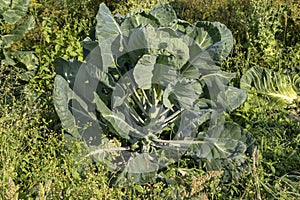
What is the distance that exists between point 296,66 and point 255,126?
4.50 feet

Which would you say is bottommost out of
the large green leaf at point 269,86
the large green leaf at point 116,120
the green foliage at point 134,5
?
the large green leaf at point 269,86

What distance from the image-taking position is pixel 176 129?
4.41 meters

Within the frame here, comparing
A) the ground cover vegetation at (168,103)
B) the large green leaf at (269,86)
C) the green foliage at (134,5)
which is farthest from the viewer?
the green foliage at (134,5)

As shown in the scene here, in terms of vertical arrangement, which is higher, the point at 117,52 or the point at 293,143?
the point at 117,52

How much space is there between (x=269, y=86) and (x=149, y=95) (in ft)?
5.86

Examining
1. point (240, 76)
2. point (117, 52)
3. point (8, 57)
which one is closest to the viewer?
point (117, 52)

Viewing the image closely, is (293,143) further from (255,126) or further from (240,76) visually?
(240,76)

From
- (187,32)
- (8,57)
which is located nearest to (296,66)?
(187,32)

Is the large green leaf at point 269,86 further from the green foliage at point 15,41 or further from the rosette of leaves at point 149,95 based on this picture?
the green foliage at point 15,41

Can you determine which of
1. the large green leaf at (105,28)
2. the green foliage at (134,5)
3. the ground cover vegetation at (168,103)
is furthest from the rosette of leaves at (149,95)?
the green foliage at (134,5)

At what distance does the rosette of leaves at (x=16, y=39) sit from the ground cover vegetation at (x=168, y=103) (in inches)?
0.4

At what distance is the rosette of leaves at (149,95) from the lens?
400 cm

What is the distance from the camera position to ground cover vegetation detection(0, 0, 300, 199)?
3662 millimetres

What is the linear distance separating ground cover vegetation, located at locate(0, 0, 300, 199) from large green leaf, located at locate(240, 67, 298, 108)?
0.03 ft
